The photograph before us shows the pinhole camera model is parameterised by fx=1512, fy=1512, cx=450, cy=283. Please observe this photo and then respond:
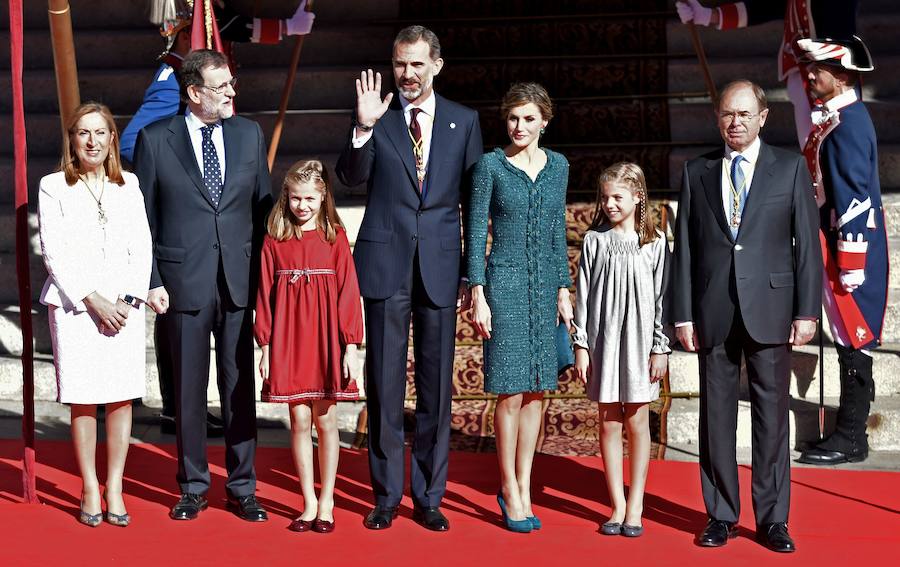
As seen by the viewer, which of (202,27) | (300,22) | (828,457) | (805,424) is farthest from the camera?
(300,22)

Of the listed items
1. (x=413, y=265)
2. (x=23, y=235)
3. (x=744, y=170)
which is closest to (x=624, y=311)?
(x=744, y=170)

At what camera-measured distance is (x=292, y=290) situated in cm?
527

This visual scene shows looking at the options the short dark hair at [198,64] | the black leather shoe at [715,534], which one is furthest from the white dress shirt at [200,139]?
the black leather shoe at [715,534]

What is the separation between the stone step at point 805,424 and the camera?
6.41 m

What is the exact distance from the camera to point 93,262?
5.29 metres

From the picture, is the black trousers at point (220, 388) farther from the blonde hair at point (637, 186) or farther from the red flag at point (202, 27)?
the red flag at point (202, 27)

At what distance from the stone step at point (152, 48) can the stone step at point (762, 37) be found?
1.72 metres

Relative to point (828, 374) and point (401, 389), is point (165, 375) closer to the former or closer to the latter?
point (401, 389)

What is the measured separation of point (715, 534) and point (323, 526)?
4.44ft

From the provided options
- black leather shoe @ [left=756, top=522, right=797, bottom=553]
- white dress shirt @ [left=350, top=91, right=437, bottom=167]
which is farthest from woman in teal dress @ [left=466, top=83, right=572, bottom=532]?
black leather shoe @ [left=756, top=522, right=797, bottom=553]

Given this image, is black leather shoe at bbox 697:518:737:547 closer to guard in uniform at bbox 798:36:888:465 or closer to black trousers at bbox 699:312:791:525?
black trousers at bbox 699:312:791:525

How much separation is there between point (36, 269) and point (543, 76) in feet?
10.1

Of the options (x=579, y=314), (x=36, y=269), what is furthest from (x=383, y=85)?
(x=579, y=314)

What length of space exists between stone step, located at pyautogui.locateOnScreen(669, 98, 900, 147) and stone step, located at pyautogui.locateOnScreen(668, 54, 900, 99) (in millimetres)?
119
